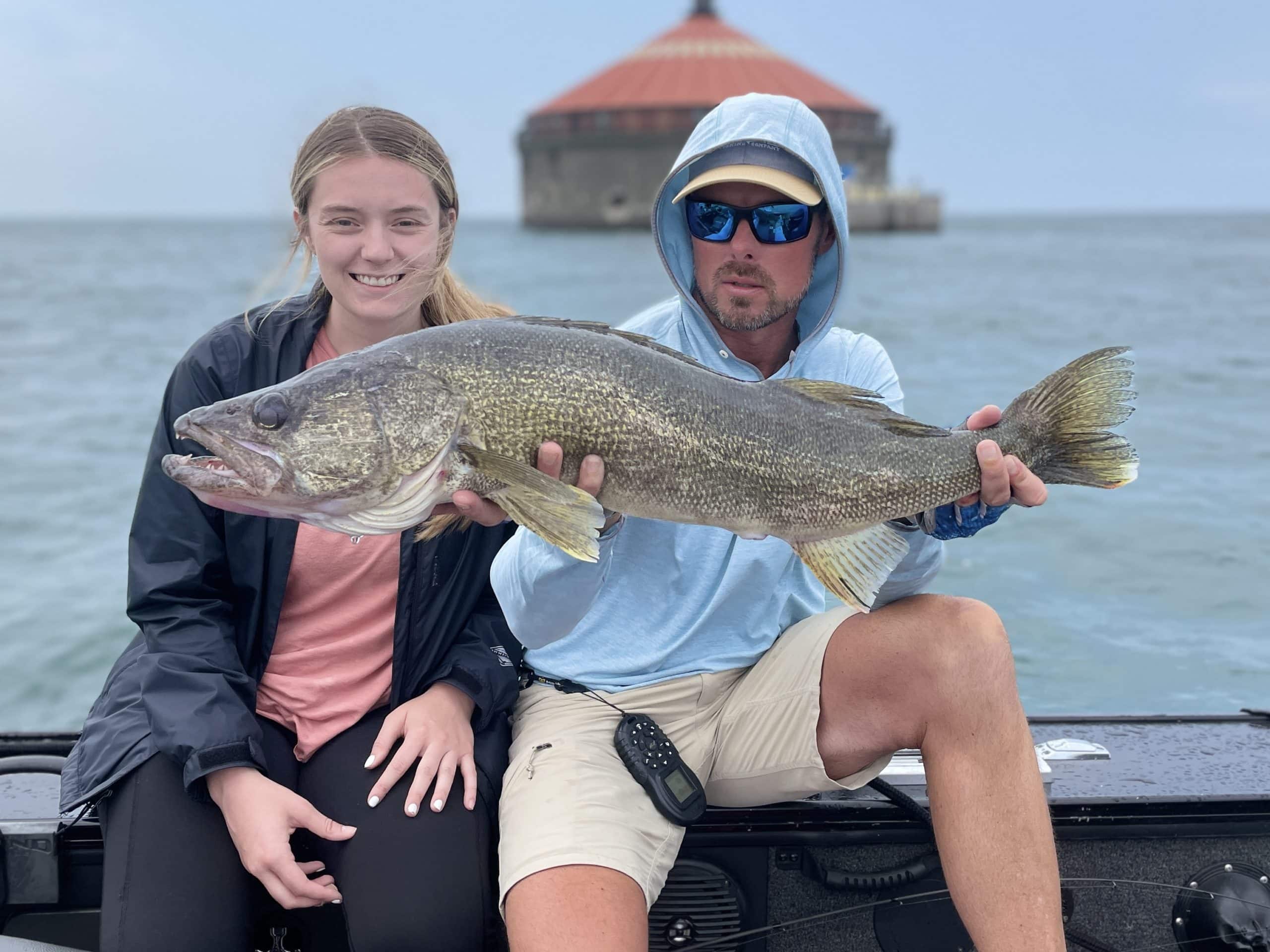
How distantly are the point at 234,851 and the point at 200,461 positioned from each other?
36.0 inches

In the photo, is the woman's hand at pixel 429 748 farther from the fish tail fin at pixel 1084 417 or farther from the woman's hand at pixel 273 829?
the fish tail fin at pixel 1084 417

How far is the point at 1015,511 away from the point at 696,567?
7.43 m

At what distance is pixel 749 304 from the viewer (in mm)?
3170

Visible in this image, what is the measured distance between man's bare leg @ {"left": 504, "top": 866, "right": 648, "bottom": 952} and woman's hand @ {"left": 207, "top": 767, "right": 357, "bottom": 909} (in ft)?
1.42

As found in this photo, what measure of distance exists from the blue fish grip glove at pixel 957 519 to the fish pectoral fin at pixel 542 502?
0.85 meters

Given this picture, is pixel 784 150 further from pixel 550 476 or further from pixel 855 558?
pixel 550 476

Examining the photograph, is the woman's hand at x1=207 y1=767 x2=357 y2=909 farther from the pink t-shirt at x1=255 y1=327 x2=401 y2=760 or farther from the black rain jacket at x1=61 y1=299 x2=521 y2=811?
the pink t-shirt at x1=255 y1=327 x2=401 y2=760

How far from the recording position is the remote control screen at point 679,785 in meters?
Result: 2.74

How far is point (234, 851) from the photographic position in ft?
8.48

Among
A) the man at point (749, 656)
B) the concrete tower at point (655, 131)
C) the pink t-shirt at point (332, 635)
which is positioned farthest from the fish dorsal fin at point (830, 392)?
the concrete tower at point (655, 131)

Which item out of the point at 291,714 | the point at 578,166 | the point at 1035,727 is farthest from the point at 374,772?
the point at 578,166

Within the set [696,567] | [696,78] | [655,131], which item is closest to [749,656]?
[696,567]

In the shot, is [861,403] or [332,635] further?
[332,635]

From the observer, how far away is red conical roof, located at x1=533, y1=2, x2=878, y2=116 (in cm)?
8112
